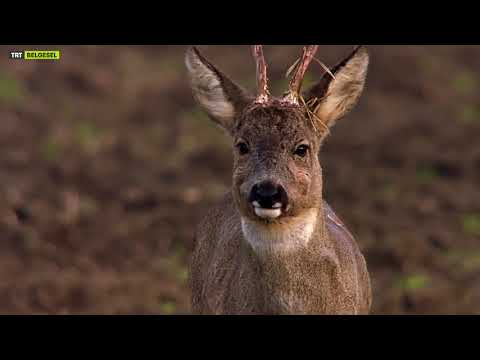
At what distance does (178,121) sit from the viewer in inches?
626

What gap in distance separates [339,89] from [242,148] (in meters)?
0.87

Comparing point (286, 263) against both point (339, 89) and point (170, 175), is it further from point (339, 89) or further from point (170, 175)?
point (170, 175)

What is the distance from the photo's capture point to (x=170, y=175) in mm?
14172

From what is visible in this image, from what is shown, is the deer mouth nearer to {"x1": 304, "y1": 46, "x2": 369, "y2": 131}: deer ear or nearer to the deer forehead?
the deer forehead

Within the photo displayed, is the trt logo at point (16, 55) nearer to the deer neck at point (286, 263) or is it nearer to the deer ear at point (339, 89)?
the deer ear at point (339, 89)

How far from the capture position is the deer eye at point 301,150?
7328 mm

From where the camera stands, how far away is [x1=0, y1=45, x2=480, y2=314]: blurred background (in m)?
11.4

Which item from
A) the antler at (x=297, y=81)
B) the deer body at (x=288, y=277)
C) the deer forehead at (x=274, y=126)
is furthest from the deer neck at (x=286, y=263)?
the antler at (x=297, y=81)

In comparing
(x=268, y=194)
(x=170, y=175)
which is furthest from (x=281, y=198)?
(x=170, y=175)
